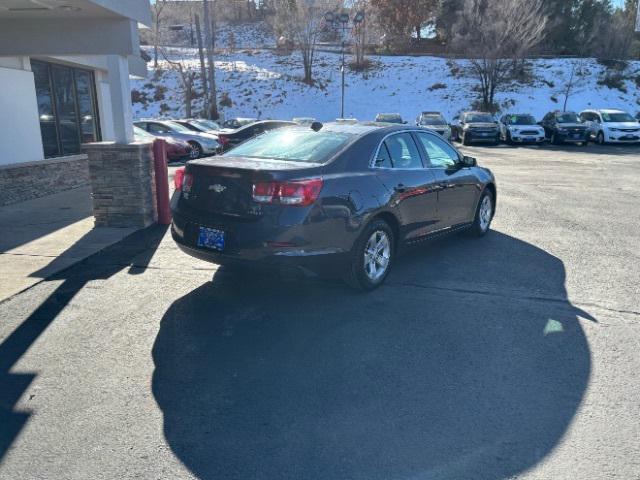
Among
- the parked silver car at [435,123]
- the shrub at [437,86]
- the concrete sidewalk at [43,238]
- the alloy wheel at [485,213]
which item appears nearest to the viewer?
the concrete sidewalk at [43,238]

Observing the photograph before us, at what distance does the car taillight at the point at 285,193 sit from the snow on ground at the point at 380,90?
111 feet

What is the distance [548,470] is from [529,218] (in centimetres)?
683

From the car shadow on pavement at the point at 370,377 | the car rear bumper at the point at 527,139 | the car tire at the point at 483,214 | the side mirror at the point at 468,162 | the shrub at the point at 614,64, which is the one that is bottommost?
the car rear bumper at the point at 527,139

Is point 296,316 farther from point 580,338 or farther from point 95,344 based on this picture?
point 580,338

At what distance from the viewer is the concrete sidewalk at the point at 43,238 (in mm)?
5969

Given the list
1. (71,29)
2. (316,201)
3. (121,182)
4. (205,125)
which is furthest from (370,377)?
(205,125)

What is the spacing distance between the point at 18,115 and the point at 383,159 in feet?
27.3

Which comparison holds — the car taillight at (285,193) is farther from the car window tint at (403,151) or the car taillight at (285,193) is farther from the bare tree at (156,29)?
the bare tree at (156,29)

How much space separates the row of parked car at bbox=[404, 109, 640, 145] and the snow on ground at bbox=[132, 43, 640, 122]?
10.1m

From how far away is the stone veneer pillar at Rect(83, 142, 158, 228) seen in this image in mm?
7926

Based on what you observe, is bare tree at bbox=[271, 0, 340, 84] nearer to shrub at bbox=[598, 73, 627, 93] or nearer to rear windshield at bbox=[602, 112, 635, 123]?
shrub at bbox=[598, 73, 627, 93]

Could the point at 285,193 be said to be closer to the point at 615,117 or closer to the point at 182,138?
the point at 182,138

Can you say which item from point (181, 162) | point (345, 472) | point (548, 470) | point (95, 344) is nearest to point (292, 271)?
point (95, 344)

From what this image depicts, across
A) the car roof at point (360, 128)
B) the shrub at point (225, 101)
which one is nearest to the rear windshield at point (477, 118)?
the shrub at point (225, 101)
